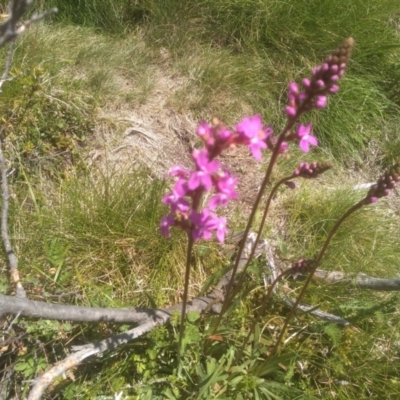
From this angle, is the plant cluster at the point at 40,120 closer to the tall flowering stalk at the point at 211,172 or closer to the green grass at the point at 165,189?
the green grass at the point at 165,189

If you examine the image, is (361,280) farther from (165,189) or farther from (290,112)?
(290,112)

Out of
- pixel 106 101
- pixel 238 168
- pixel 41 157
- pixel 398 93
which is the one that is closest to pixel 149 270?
pixel 41 157

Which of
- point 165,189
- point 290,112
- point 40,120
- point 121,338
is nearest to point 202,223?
point 290,112

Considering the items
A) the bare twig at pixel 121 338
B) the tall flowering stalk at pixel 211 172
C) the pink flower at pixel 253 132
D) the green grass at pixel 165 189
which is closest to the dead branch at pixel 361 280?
the green grass at pixel 165 189

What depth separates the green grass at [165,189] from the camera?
266 centimetres

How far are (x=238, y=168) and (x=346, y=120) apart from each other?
124 centimetres

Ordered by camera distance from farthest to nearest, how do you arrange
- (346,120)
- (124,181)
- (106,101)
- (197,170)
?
(346,120) < (106,101) < (124,181) < (197,170)

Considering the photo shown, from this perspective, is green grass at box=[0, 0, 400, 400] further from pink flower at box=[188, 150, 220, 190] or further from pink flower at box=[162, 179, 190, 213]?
pink flower at box=[188, 150, 220, 190]

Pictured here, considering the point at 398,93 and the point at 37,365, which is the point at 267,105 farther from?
the point at 37,365

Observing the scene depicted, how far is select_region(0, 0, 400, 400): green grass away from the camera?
2664mm

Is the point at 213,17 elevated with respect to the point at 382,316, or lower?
elevated

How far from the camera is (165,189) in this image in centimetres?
352

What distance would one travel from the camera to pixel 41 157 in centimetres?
346

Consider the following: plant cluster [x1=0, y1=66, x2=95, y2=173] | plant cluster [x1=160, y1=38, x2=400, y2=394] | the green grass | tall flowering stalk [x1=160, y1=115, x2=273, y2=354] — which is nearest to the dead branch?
the green grass
